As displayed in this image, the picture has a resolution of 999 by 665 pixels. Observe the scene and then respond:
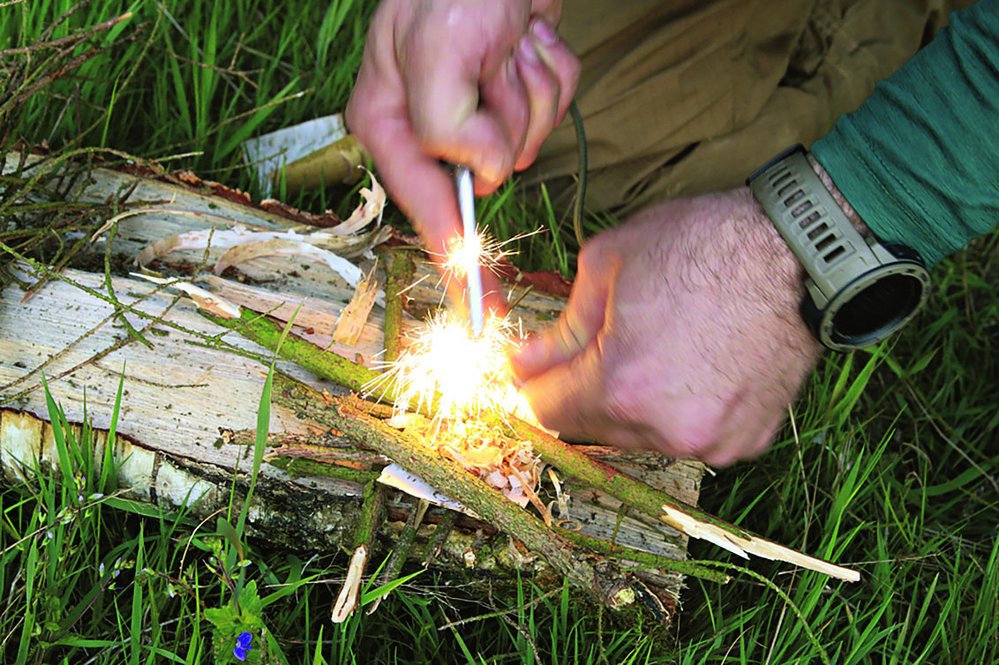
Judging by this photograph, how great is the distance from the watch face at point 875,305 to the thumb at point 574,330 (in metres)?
0.43

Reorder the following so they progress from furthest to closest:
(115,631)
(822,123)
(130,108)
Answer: (822,123) < (130,108) < (115,631)

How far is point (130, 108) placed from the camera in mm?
2984

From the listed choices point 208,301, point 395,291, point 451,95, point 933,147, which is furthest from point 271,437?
point 933,147

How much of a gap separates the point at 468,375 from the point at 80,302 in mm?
948

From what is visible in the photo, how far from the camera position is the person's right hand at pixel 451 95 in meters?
1.68

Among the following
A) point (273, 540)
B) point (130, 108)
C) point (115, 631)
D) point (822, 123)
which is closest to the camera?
point (115, 631)

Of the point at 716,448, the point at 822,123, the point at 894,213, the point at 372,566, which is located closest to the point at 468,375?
the point at 372,566

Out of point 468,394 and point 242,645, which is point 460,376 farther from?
point 242,645

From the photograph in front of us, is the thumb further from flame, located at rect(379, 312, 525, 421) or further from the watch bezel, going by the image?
the watch bezel

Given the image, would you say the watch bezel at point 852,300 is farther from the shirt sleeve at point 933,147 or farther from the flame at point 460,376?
the flame at point 460,376

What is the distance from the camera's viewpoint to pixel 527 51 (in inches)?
71.7

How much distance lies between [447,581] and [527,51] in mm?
1143

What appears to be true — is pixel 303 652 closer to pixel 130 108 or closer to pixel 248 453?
pixel 248 453

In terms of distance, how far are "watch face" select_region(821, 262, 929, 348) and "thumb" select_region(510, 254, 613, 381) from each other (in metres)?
0.43
